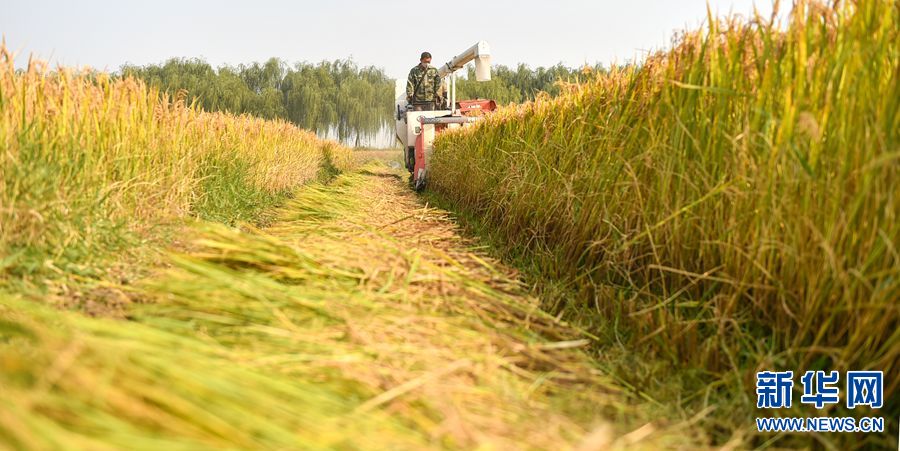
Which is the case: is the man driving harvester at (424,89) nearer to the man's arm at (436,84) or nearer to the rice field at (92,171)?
the man's arm at (436,84)

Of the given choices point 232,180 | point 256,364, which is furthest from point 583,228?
point 232,180

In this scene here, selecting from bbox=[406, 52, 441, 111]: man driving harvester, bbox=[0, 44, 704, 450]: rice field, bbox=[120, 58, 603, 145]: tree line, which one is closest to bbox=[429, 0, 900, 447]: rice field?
bbox=[0, 44, 704, 450]: rice field

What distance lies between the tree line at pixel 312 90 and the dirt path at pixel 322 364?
34.7 m

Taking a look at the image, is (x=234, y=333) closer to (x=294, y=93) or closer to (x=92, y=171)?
(x=92, y=171)

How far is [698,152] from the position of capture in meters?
Result: 2.04

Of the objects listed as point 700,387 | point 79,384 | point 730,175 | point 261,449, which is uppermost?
point 730,175

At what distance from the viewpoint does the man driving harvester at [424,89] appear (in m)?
9.93

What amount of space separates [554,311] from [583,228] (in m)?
0.54

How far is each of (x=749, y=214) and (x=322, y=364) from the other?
1.28 m

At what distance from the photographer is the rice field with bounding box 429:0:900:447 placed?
4.67ft

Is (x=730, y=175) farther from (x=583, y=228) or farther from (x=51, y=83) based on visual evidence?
(x=51, y=83)

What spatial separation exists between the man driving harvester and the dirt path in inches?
304

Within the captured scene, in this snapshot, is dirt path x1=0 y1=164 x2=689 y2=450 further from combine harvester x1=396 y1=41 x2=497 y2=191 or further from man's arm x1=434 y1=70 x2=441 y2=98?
man's arm x1=434 y1=70 x2=441 y2=98

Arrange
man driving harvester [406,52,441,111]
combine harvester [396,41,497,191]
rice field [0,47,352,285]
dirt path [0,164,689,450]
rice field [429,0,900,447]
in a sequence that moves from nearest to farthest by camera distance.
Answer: dirt path [0,164,689,450], rice field [429,0,900,447], rice field [0,47,352,285], combine harvester [396,41,497,191], man driving harvester [406,52,441,111]
